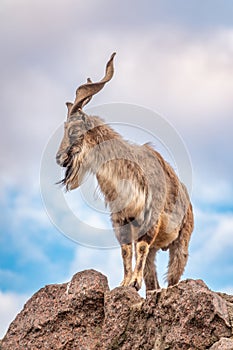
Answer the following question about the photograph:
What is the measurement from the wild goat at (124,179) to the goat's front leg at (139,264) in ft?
0.05

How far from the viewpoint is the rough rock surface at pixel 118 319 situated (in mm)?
9414

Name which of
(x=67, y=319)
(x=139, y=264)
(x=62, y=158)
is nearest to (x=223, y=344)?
(x=67, y=319)

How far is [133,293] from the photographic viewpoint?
1053cm

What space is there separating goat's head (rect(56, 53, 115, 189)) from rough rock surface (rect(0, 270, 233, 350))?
2344mm

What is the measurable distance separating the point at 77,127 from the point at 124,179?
3.88 ft

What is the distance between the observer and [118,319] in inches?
402

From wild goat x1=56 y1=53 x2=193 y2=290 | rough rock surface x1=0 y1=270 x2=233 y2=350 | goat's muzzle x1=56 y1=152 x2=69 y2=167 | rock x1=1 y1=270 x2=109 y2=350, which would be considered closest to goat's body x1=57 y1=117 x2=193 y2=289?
wild goat x1=56 y1=53 x2=193 y2=290

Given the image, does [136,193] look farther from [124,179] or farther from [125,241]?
[125,241]

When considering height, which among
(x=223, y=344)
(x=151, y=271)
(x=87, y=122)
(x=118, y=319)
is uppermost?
(x=87, y=122)

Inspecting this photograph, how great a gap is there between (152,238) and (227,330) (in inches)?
125

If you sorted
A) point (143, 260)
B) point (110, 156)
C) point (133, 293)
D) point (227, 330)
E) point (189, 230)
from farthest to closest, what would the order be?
point (189, 230) → point (110, 156) → point (143, 260) → point (133, 293) → point (227, 330)

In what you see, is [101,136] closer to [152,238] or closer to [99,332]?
[152,238]

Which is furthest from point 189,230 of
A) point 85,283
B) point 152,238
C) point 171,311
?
point 171,311

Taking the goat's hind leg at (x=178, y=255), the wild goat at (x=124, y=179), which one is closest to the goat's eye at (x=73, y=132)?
the wild goat at (x=124, y=179)
